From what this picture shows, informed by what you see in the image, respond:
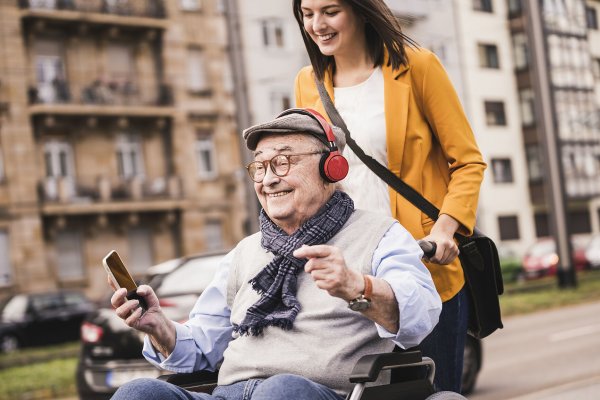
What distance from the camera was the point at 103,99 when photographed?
33.3 meters

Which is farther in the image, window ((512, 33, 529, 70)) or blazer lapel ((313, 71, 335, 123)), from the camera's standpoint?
window ((512, 33, 529, 70))

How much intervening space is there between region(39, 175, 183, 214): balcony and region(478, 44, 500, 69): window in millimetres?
18816

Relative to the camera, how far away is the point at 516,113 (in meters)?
48.3

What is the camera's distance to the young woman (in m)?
3.31

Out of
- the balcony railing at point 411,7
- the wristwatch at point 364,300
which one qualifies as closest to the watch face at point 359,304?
the wristwatch at point 364,300

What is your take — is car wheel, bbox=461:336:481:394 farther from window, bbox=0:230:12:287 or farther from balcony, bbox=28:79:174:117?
balcony, bbox=28:79:174:117

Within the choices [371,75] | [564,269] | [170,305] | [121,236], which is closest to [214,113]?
[121,236]

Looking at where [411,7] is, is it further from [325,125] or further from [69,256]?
[325,125]

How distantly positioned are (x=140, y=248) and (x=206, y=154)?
A: 428 centimetres

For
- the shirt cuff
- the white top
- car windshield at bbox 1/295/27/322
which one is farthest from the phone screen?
car windshield at bbox 1/295/27/322

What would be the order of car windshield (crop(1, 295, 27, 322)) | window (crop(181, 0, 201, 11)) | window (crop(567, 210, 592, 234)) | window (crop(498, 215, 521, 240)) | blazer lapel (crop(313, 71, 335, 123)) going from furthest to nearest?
window (crop(567, 210, 592, 234)), window (crop(498, 215, 521, 240)), window (crop(181, 0, 201, 11)), car windshield (crop(1, 295, 27, 322)), blazer lapel (crop(313, 71, 335, 123))

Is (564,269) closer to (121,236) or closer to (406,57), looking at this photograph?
(121,236)

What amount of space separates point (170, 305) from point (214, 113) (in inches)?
1107

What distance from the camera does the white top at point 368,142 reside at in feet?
11.0
